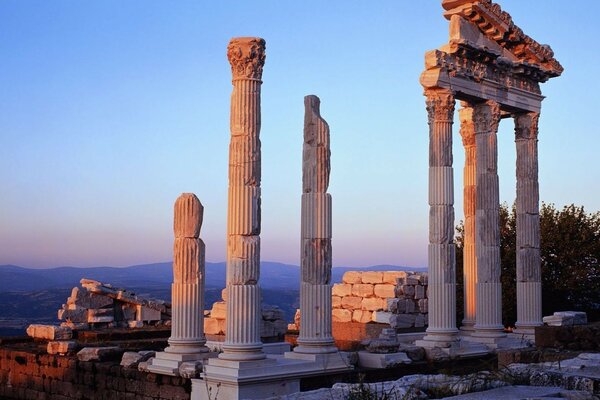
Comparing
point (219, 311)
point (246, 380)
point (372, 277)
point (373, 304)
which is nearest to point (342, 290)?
point (372, 277)

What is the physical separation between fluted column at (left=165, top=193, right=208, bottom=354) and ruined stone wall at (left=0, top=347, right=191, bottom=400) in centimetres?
75

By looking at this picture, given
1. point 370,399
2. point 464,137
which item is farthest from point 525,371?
point 464,137

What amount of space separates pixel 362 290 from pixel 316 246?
30.8ft

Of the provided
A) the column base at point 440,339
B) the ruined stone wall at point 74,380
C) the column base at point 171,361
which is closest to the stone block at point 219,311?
the ruined stone wall at point 74,380

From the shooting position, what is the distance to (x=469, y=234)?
22.9 m

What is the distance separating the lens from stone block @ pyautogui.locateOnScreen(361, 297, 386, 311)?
992 inches

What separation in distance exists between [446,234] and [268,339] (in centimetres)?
549

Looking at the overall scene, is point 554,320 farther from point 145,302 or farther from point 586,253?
point 145,302

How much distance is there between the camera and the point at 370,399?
723 centimetres

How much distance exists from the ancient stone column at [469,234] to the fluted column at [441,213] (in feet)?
6.59

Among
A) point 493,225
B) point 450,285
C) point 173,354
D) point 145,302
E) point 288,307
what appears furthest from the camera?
point 288,307

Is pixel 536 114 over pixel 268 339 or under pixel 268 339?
over

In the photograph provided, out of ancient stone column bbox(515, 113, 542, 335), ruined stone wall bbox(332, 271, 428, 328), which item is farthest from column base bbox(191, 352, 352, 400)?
ancient stone column bbox(515, 113, 542, 335)

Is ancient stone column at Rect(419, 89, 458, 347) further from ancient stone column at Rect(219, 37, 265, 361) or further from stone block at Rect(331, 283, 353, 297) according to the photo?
ancient stone column at Rect(219, 37, 265, 361)
